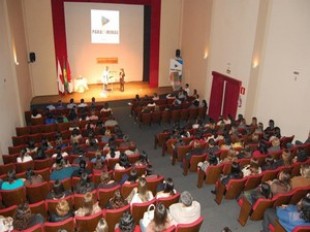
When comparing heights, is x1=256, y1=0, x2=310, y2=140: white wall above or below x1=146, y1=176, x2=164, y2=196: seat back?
above

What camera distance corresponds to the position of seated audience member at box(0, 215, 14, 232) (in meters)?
4.28

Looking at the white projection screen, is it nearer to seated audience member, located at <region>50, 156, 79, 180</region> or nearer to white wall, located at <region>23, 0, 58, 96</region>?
white wall, located at <region>23, 0, 58, 96</region>

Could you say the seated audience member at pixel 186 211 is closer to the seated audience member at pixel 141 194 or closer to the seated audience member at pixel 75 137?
the seated audience member at pixel 141 194

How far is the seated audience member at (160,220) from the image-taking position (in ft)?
12.9

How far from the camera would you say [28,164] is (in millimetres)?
6664

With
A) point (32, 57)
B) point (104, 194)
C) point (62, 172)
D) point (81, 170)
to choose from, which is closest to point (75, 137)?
point (62, 172)

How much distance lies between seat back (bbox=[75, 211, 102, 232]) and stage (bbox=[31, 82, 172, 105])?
9.06 metres

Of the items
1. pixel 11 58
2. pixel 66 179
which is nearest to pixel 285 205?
pixel 66 179

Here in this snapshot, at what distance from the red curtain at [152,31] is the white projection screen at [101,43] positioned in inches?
30.2

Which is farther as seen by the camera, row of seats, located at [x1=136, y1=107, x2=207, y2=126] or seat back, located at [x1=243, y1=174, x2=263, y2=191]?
row of seats, located at [x1=136, y1=107, x2=207, y2=126]

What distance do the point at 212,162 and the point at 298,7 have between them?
184 inches

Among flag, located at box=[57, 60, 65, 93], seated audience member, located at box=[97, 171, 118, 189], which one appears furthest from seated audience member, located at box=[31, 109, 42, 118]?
seated audience member, located at box=[97, 171, 118, 189]

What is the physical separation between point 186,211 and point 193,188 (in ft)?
7.34

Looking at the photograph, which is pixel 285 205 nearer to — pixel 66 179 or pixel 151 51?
pixel 66 179
